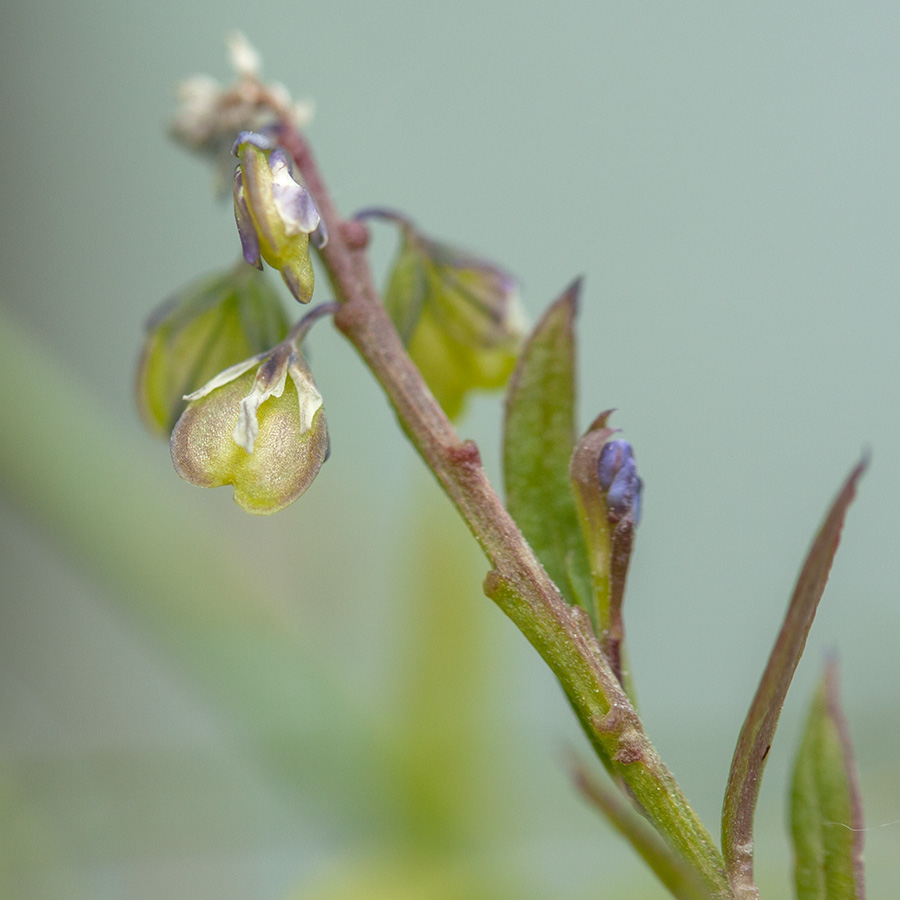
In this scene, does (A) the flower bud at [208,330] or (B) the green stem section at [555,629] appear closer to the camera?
(B) the green stem section at [555,629]

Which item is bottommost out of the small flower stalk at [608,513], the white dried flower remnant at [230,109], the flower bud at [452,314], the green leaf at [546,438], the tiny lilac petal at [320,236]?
the small flower stalk at [608,513]

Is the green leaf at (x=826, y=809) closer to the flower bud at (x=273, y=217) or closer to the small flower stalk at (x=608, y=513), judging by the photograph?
the small flower stalk at (x=608, y=513)

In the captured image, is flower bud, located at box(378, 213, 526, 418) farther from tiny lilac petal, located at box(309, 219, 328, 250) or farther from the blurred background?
the blurred background

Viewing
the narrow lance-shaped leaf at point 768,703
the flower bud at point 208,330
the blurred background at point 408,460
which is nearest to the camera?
the narrow lance-shaped leaf at point 768,703

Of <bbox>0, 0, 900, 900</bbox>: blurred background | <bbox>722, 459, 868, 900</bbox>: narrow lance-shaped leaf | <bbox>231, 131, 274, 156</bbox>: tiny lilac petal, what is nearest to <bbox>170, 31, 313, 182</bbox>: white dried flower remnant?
<bbox>231, 131, 274, 156</bbox>: tiny lilac petal

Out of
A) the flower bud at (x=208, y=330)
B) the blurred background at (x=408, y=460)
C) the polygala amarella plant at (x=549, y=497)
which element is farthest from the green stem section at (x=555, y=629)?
the blurred background at (x=408, y=460)

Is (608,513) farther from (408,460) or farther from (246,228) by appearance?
(408,460)
